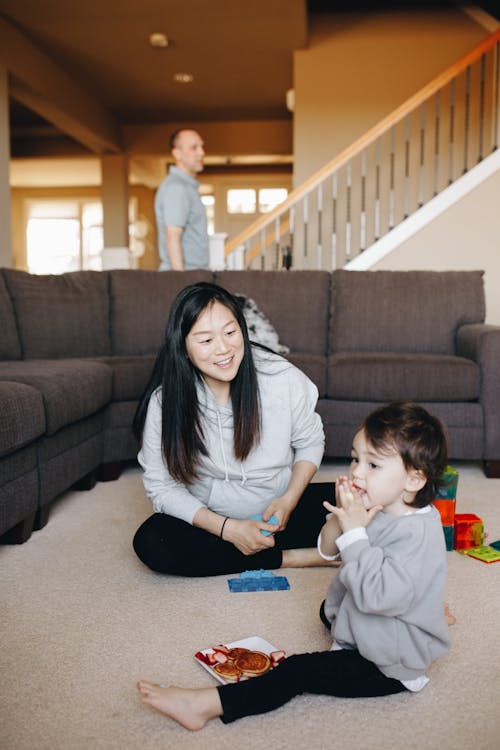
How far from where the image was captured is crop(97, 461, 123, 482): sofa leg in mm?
2766

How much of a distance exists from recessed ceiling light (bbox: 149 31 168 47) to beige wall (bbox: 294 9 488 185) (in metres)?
1.23

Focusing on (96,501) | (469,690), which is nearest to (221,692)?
(469,690)

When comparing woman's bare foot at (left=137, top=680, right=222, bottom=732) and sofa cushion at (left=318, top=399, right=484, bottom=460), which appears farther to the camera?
sofa cushion at (left=318, top=399, right=484, bottom=460)

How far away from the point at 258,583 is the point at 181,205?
2.39 meters

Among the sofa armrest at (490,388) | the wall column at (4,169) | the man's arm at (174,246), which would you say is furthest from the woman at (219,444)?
the wall column at (4,169)

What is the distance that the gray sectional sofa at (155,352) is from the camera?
81.6 inches

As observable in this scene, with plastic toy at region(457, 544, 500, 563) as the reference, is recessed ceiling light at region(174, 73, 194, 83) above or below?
above

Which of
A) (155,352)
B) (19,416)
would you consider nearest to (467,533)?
(19,416)

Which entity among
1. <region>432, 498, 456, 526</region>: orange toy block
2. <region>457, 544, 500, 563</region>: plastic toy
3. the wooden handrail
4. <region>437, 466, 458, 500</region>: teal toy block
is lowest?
<region>457, 544, 500, 563</region>: plastic toy

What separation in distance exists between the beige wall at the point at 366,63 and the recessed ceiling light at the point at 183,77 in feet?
4.14

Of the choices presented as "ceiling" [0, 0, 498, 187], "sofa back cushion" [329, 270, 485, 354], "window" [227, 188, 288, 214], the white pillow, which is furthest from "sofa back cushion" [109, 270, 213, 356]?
"window" [227, 188, 288, 214]

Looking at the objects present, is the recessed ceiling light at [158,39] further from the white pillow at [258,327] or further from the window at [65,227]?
the window at [65,227]

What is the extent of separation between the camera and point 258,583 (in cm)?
165

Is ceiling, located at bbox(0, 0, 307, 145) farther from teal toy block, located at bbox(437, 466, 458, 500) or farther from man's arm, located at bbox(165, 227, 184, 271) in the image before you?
teal toy block, located at bbox(437, 466, 458, 500)
